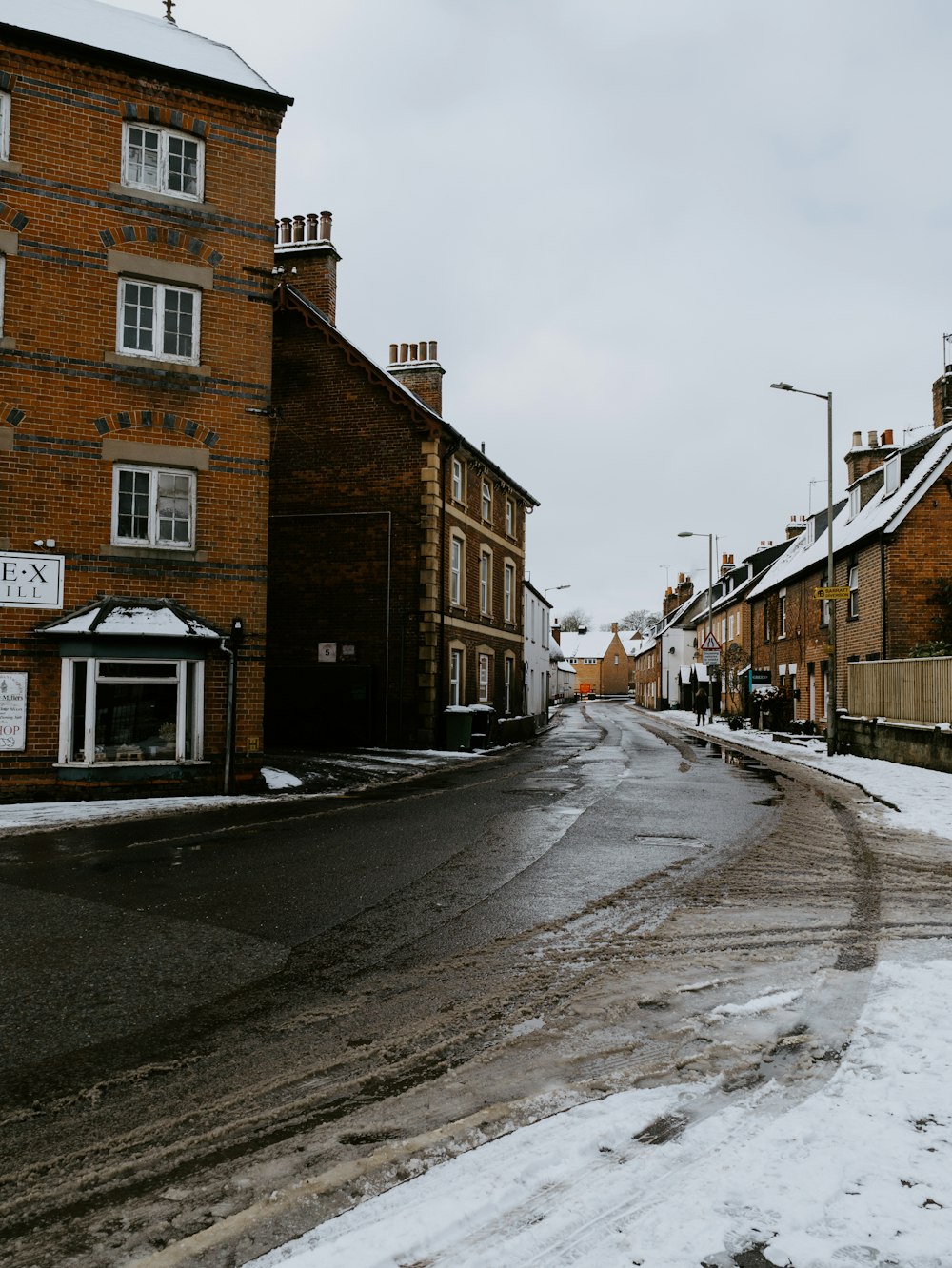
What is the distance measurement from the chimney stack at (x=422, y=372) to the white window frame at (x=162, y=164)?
11.2m

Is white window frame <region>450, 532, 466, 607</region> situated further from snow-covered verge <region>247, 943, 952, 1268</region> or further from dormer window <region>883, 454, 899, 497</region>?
snow-covered verge <region>247, 943, 952, 1268</region>

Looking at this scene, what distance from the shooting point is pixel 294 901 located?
7645mm

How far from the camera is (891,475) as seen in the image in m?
29.7

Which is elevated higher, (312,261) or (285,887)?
(312,261)

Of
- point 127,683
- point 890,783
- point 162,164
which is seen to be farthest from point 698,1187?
point 162,164

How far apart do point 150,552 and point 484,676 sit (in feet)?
50.6

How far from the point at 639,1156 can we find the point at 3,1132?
241 centimetres

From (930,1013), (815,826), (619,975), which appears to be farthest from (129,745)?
(930,1013)

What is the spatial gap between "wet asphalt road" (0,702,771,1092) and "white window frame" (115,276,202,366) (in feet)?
26.2

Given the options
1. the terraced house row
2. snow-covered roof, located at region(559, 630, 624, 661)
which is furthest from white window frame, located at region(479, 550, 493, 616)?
snow-covered roof, located at region(559, 630, 624, 661)

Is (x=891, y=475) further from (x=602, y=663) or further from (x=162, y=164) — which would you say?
(x=602, y=663)

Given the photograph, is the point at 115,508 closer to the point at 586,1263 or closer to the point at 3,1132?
the point at 3,1132

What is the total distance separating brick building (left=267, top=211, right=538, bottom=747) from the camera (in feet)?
81.6

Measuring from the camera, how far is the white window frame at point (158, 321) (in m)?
16.3
